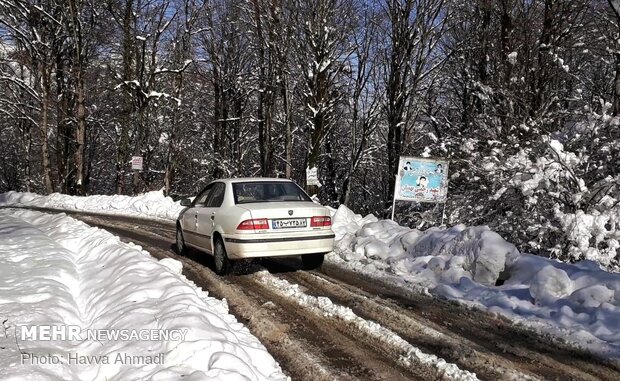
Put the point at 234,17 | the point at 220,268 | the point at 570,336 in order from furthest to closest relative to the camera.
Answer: the point at 234,17, the point at 220,268, the point at 570,336

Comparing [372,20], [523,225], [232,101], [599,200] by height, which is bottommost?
[523,225]

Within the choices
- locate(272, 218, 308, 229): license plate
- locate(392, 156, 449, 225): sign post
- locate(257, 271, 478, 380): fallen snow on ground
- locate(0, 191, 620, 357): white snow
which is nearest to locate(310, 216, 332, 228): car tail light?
locate(272, 218, 308, 229): license plate

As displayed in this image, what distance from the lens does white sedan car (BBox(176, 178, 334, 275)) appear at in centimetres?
738

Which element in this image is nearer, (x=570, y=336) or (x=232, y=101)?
(x=570, y=336)

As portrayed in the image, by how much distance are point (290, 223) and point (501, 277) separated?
3315mm

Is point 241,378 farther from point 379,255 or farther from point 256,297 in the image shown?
point 379,255

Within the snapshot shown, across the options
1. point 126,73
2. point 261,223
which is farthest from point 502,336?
point 126,73

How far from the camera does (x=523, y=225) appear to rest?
10070mm

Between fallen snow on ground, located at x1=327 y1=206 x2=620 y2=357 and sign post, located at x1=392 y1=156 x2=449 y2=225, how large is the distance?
172 cm

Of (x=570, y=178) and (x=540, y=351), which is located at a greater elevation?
(x=570, y=178)

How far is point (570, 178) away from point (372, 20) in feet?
52.2

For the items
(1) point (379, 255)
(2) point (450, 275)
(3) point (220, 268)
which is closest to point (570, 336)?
(2) point (450, 275)

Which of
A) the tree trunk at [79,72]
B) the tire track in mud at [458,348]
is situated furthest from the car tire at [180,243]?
the tree trunk at [79,72]

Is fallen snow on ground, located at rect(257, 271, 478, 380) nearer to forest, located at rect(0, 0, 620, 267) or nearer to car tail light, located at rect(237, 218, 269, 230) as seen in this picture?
car tail light, located at rect(237, 218, 269, 230)
